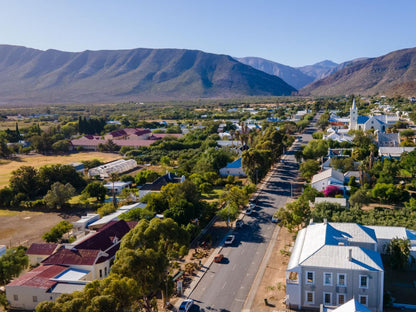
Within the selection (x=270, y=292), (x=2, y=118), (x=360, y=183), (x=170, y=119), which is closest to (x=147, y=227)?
(x=270, y=292)

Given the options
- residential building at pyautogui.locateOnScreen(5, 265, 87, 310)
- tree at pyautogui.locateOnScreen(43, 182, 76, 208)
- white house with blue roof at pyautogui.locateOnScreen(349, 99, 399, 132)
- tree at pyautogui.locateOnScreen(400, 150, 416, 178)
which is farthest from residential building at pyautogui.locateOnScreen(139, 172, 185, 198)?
white house with blue roof at pyautogui.locateOnScreen(349, 99, 399, 132)

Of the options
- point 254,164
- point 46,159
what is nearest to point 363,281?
point 254,164

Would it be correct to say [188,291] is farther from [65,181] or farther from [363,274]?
[65,181]

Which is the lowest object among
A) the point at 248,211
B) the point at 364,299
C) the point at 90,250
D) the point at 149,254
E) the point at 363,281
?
the point at 248,211

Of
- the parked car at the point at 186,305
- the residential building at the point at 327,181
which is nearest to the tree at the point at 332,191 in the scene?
A: the residential building at the point at 327,181

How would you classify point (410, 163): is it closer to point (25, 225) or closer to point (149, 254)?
point (149, 254)

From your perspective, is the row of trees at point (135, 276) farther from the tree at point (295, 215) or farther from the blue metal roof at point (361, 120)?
the blue metal roof at point (361, 120)

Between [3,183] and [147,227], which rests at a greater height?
[147,227]
